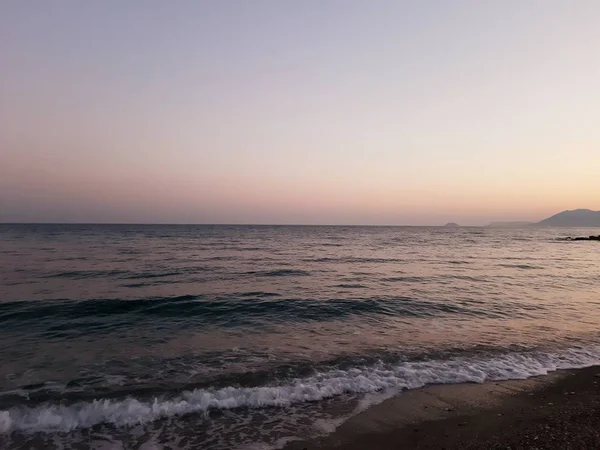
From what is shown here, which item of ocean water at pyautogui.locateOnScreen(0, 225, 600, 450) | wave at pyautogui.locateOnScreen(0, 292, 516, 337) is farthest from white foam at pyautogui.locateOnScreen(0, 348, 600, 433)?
wave at pyautogui.locateOnScreen(0, 292, 516, 337)

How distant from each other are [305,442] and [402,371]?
410 cm

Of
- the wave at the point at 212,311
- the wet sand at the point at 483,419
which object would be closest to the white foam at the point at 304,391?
the wet sand at the point at 483,419

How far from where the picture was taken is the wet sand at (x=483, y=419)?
638cm

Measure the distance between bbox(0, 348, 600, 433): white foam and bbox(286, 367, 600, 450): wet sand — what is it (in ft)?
1.74

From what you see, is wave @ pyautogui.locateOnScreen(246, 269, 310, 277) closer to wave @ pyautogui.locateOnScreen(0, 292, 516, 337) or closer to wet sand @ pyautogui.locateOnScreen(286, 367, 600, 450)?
wave @ pyautogui.locateOnScreen(0, 292, 516, 337)

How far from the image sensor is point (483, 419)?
23.9 ft

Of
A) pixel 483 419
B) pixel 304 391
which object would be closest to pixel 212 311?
pixel 304 391

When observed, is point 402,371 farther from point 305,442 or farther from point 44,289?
point 44,289

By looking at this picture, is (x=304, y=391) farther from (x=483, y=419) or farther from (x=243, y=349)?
(x=483, y=419)

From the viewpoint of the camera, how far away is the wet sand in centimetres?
638

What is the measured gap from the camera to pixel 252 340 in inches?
489

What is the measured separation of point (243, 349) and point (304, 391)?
3538 mm

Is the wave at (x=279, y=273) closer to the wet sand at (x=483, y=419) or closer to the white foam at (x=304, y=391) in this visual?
the white foam at (x=304, y=391)

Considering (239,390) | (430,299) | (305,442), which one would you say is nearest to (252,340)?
(239,390)
